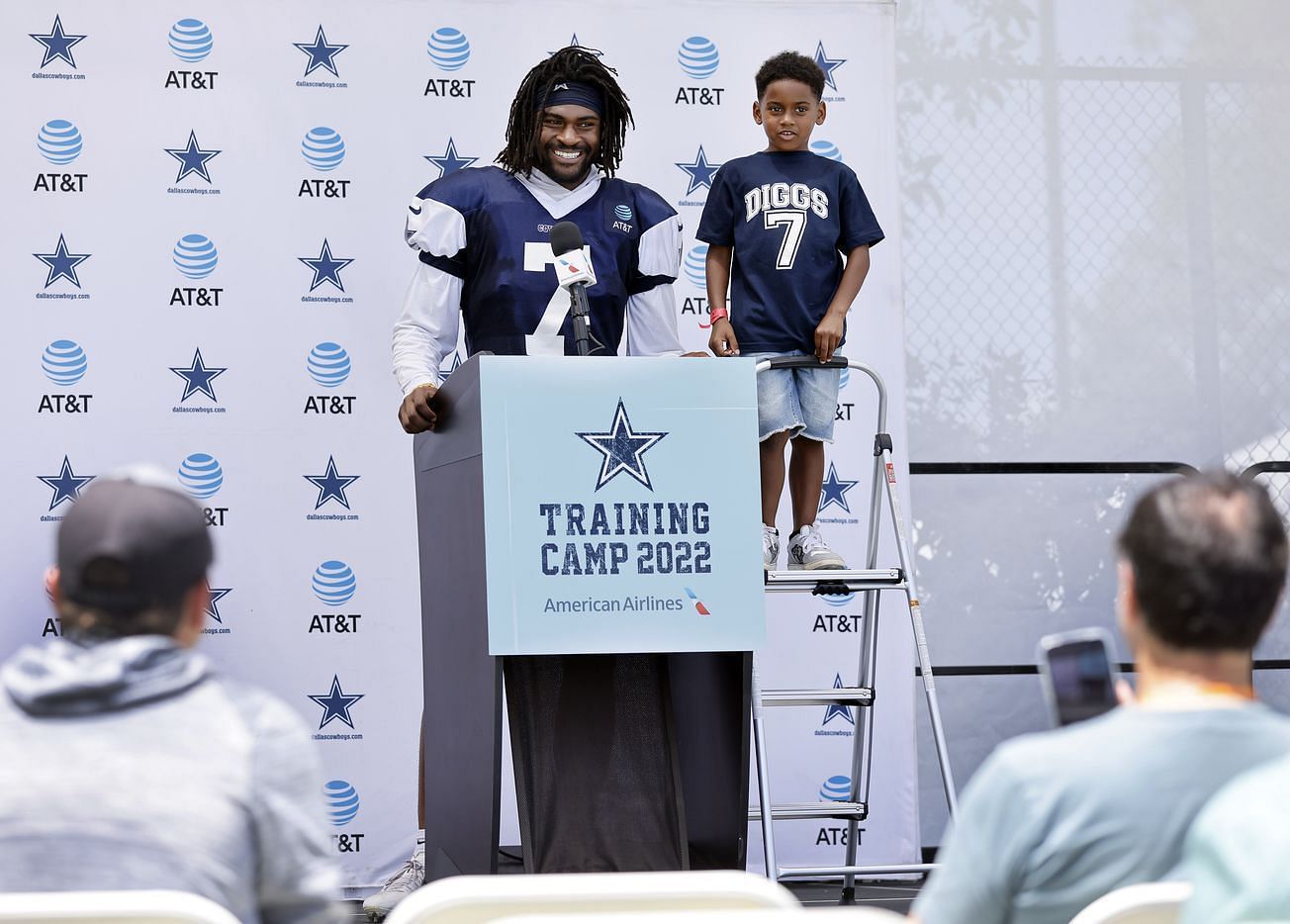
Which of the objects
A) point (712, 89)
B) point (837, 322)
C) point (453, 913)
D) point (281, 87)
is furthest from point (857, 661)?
point (453, 913)

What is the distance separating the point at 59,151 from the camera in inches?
175

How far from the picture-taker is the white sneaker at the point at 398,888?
3453 millimetres

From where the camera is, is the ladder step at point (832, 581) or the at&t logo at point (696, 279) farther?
the at&t logo at point (696, 279)

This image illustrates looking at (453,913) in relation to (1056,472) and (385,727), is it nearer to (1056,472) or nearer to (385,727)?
(385,727)

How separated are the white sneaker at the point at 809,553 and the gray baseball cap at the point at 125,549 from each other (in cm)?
252

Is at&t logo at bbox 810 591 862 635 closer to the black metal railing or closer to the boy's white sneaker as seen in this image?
the black metal railing

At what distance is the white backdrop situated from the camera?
4.39 meters

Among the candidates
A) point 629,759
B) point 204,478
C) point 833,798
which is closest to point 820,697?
point 833,798

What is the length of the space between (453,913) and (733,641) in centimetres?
150

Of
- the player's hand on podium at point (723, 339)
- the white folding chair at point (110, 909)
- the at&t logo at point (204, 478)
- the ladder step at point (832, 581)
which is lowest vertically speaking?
the white folding chair at point (110, 909)

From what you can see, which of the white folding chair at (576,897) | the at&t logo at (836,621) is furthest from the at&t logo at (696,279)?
the white folding chair at (576,897)

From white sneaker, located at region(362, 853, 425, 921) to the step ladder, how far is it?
84cm

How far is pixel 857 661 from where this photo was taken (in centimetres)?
456

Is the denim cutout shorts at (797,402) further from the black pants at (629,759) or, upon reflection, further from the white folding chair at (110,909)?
the white folding chair at (110,909)
